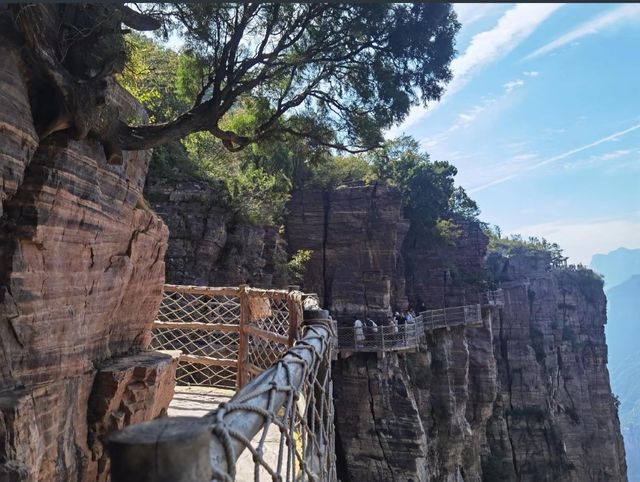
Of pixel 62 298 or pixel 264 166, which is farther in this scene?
pixel 264 166

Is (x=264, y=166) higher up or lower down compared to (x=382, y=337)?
higher up

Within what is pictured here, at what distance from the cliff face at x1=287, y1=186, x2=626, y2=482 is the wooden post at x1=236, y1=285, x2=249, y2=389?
9208 mm

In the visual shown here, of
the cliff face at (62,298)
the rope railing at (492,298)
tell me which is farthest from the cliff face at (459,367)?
the cliff face at (62,298)

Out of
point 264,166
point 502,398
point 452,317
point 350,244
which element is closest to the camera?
point 350,244

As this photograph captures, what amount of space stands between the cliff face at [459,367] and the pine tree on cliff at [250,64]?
33.3ft

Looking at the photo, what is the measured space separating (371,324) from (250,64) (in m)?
11.4

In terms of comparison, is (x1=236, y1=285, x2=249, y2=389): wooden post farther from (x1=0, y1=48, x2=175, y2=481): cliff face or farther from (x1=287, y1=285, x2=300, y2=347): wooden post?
(x1=287, y1=285, x2=300, y2=347): wooden post

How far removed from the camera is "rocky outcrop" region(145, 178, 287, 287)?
11320mm

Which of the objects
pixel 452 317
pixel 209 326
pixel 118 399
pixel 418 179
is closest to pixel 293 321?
pixel 118 399

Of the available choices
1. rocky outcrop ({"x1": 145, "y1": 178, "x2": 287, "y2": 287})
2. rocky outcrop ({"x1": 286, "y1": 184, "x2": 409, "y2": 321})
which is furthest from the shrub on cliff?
rocky outcrop ({"x1": 145, "y1": 178, "x2": 287, "y2": 287})

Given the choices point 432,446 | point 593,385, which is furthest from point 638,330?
point 432,446

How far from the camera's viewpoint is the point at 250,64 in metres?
4.04

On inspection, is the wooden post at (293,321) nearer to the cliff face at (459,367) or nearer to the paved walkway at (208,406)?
the paved walkway at (208,406)

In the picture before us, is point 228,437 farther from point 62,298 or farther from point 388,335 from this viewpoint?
point 388,335
